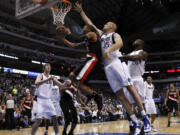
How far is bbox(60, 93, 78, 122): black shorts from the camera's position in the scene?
595cm

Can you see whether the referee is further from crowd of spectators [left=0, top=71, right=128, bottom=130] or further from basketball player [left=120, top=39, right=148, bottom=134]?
basketball player [left=120, top=39, right=148, bottom=134]

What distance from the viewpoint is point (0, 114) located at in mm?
11953

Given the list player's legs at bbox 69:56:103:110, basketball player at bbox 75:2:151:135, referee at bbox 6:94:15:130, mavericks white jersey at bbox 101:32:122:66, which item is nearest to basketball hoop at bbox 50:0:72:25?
referee at bbox 6:94:15:130

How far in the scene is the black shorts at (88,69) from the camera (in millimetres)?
4094

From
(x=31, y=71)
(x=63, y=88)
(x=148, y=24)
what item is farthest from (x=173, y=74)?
(x=63, y=88)

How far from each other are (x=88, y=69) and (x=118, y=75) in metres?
0.62

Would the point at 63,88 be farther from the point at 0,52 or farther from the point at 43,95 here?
the point at 0,52

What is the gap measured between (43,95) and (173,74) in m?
37.1

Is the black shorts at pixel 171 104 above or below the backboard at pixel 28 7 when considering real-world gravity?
below

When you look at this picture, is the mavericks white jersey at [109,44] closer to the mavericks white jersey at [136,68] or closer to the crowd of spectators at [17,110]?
the mavericks white jersey at [136,68]

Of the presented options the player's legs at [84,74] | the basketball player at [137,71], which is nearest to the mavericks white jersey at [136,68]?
the basketball player at [137,71]

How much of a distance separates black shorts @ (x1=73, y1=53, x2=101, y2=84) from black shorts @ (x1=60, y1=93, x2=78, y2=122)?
6.77 ft

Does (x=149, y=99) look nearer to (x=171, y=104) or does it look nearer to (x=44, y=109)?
(x=171, y=104)

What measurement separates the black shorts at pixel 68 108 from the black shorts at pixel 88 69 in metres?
2.06
